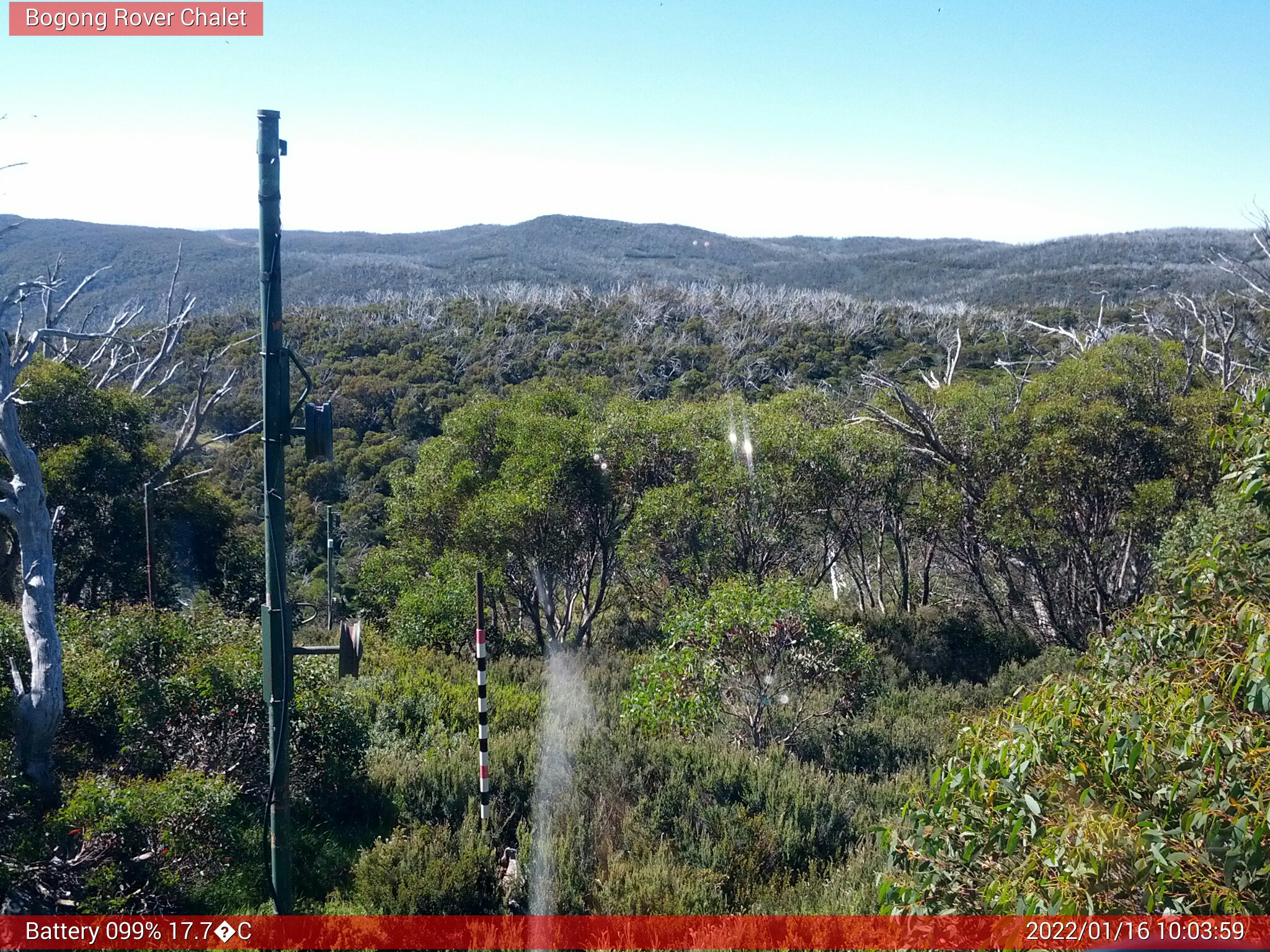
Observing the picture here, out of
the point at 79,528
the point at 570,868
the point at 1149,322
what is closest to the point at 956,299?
the point at 1149,322

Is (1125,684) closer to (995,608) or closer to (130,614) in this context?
(130,614)

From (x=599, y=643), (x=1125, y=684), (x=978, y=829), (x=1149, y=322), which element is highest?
(x=1149, y=322)

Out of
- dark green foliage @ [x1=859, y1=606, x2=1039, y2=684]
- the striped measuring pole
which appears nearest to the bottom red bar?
the striped measuring pole

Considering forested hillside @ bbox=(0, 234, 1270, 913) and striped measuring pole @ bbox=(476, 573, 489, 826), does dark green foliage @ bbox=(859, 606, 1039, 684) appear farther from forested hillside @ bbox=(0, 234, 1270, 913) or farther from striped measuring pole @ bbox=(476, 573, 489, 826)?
striped measuring pole @ bbox=(476, 573, 489, 826)

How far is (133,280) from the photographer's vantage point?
48344mm

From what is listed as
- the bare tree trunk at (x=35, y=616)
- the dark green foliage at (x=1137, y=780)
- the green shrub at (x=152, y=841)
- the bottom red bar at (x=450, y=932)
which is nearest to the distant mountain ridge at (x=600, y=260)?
the bare tree trunk at (x=35, y=616)

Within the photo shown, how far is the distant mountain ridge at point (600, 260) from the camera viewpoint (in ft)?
164

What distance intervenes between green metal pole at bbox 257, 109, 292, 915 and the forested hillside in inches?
37.3

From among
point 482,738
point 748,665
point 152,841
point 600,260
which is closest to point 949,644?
point 748,665

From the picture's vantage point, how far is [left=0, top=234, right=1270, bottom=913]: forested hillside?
9.92 ft

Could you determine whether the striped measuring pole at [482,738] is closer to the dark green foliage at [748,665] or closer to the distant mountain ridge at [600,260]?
the dark green foliage at [748,665]

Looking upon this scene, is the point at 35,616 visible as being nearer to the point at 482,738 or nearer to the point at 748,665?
the point at 482,738

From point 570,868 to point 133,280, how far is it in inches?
2052

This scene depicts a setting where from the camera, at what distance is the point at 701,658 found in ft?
25.8
